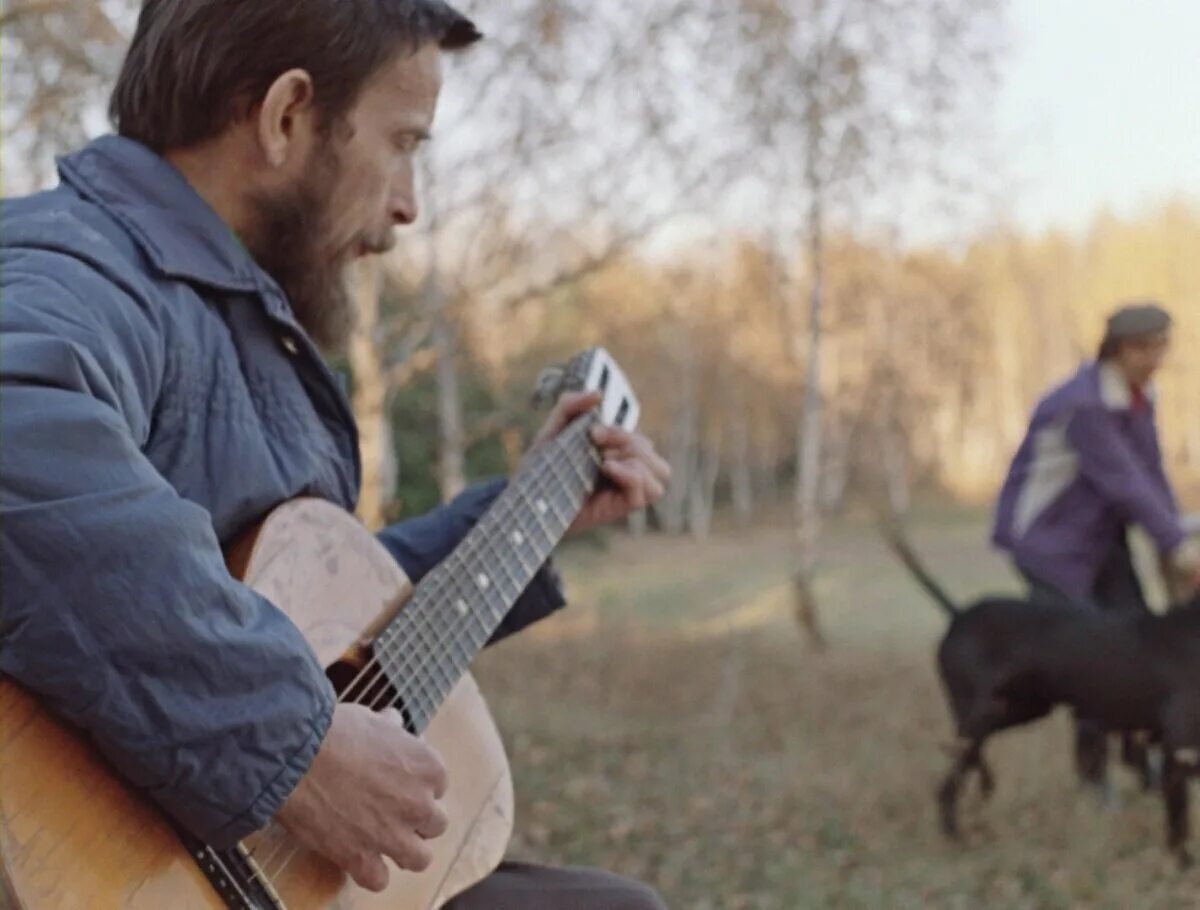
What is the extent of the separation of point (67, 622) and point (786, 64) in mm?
10990

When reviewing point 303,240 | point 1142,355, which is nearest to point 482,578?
point 303,240

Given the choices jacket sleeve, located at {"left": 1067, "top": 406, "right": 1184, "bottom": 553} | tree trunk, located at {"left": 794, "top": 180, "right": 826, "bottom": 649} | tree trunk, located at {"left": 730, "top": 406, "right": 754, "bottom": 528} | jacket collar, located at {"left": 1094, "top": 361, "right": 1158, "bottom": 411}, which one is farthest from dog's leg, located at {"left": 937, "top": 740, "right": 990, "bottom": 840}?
tree trunk, located at {"left": 730, "top": 406, "right": 754, "bottom": 528}

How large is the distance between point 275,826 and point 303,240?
0.80 metres

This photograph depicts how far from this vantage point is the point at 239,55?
1.71 metres

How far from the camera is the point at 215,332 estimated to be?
5.35 ft

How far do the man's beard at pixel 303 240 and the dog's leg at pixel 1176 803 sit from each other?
4.37 metres

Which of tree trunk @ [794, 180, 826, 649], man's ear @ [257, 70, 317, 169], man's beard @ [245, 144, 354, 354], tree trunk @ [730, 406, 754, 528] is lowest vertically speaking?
tree trunk @ [730, 406, 754, 528]

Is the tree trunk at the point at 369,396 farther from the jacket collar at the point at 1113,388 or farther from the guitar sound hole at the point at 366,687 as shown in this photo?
the guitar sound hole at the point at 366,687

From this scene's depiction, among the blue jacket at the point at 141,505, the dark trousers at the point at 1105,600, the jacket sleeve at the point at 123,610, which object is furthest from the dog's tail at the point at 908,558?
the jacket sleeve at the point at 123,610

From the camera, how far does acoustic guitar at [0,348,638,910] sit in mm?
1305

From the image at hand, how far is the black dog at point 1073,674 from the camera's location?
515cm

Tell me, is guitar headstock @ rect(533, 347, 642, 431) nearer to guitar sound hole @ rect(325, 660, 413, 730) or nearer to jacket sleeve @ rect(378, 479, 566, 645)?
jacket sleeve @ rect(378, 479, 566, 645)

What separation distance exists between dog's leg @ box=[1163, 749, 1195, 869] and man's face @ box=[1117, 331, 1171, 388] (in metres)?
1.64

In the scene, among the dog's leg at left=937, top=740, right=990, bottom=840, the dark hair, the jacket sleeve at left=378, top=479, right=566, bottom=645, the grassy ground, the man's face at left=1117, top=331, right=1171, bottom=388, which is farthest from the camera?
the dog's leg at left=937, top=740, right=990, bottom=840
